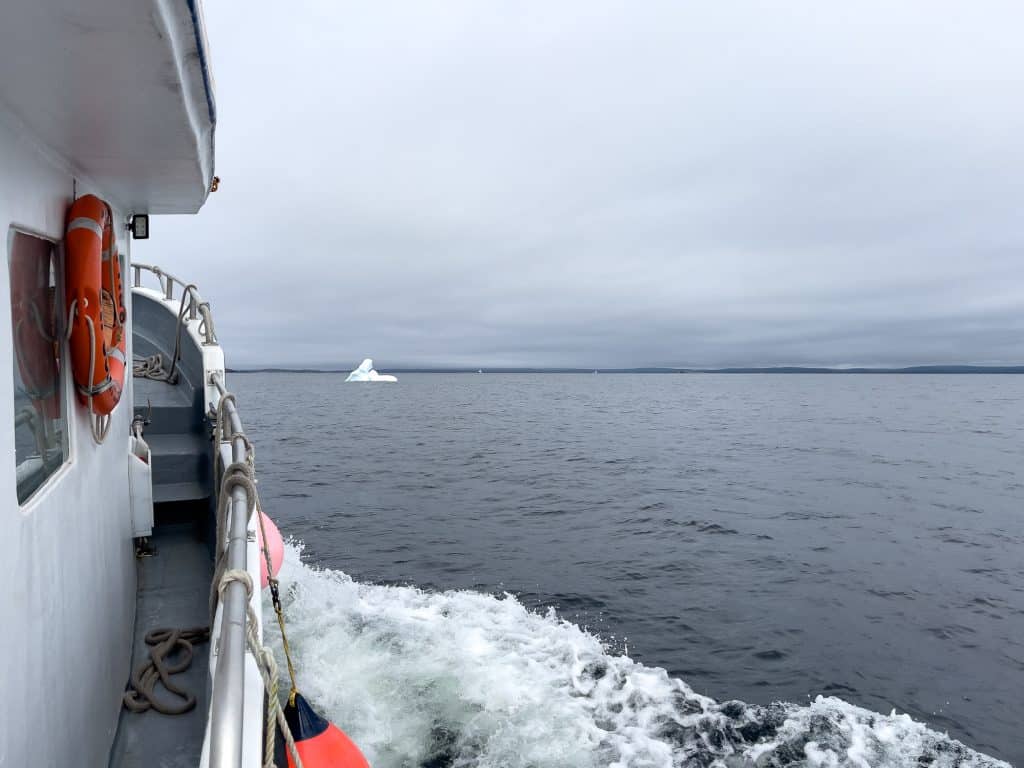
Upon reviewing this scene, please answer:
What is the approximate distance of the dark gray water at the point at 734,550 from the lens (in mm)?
8562

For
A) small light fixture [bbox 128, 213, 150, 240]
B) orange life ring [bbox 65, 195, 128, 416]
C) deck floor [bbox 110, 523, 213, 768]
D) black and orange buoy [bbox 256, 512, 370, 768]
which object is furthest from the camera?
small light fixture [bbox 128, 213, 150, 240]

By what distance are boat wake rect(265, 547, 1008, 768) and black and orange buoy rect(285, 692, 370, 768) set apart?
108 inches

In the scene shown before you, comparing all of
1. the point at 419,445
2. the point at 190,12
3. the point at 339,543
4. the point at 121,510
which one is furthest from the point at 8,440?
the point at 419,445

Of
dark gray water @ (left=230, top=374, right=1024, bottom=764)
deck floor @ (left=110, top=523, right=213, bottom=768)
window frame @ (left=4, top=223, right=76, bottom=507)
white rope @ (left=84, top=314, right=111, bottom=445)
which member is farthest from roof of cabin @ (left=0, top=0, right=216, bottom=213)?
dark gray water @ (left=230, top=374, right=1024, bottom=764)

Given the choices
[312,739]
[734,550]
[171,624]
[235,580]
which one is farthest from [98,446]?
[734,550]

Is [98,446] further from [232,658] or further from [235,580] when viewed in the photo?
[232,658]

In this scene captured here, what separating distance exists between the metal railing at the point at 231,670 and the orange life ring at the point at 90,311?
115cm

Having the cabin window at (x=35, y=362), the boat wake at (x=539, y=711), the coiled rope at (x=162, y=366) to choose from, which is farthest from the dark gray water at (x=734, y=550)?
the cabin window at (x=35, y=362)

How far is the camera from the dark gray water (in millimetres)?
8562

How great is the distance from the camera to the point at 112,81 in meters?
2.06

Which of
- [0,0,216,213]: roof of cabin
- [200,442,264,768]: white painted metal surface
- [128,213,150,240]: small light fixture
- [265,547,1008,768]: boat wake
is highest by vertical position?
[128,213,150,240]: small light fixture

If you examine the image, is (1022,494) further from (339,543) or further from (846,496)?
(339,543)

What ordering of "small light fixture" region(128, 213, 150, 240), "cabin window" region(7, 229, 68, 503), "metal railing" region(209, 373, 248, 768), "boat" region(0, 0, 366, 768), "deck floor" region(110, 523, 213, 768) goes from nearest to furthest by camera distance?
"metal railing" region(209, 373, 248, 768), "boat" region(0, 0, 366, 768), "cabin window" region(7, 229, 68, 503), "deck floor" region(110, 523, 213, 768), "small light fixture" region(128, 213, 150, 240)

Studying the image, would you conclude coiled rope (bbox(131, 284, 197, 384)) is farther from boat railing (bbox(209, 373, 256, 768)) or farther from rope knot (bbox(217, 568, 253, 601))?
rope knot (bbox(217, 568, 253, 601))
